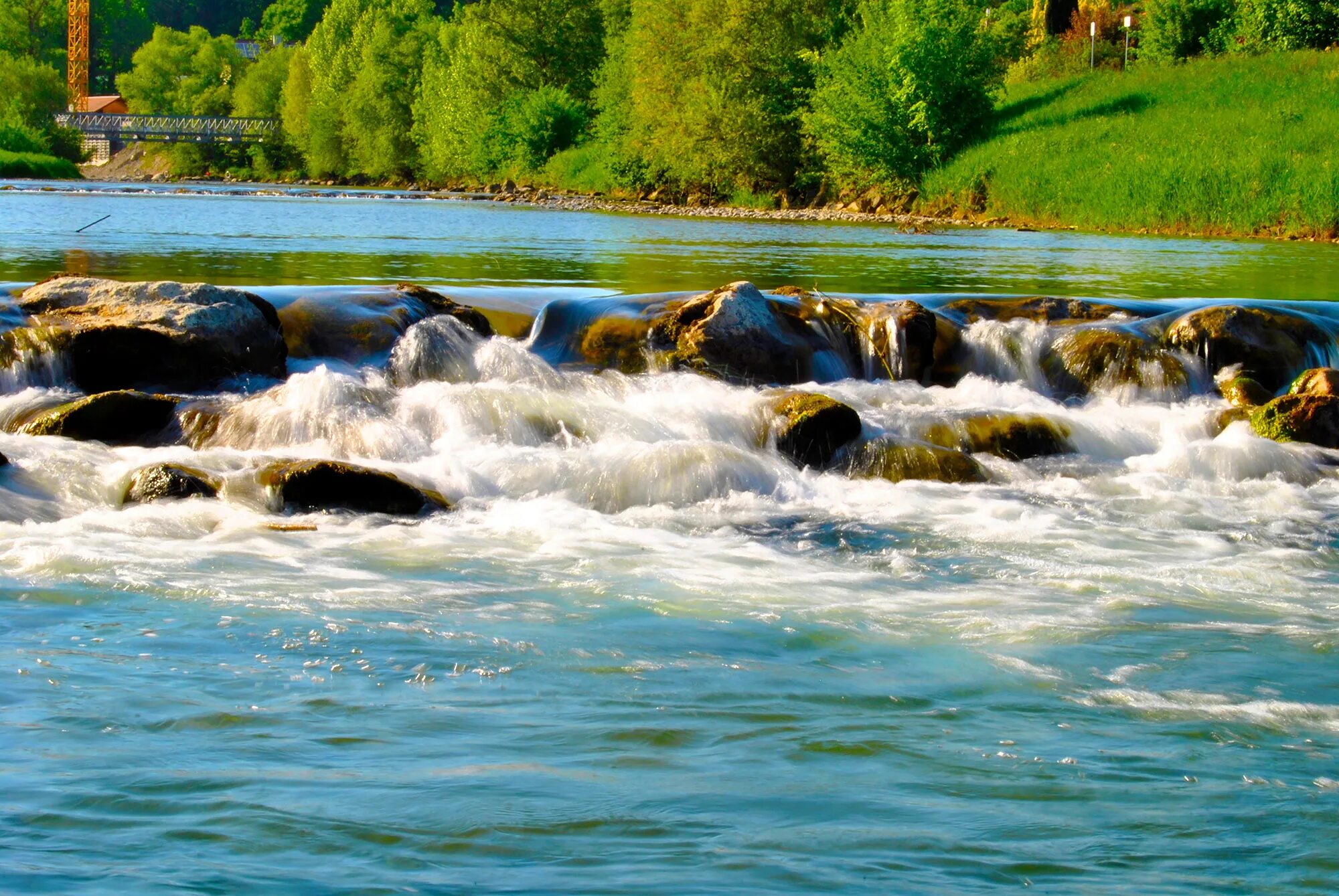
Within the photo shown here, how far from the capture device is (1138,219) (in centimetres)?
2416

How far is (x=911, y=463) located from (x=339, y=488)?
3207mm

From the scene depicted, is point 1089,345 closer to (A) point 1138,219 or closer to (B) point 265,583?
(B) point 265,583

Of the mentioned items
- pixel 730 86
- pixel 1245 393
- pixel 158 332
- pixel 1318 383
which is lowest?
pixel 1245 393

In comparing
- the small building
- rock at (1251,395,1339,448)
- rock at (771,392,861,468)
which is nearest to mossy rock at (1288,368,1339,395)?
rock at (1251,395,1339,448)

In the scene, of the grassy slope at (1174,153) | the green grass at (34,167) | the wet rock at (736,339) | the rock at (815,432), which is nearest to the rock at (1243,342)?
the wet rock at (736,339)

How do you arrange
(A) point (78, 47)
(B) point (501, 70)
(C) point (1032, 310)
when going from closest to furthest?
(C) point (1032, 310), (B) point (501, 70), (A) point (78, 47)

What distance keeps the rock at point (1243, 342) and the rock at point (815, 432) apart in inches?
139

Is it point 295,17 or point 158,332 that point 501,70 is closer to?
point 158,332

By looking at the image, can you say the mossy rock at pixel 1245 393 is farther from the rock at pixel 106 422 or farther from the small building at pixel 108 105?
the small building at pixel 108 105

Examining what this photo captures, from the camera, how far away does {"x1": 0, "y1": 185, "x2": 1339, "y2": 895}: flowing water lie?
9.76ft

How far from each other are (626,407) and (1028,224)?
65.1 feet

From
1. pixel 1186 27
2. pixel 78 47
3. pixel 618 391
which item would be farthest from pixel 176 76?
pixel 618 391

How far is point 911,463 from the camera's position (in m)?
7.77

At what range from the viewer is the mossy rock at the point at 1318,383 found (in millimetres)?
8969
